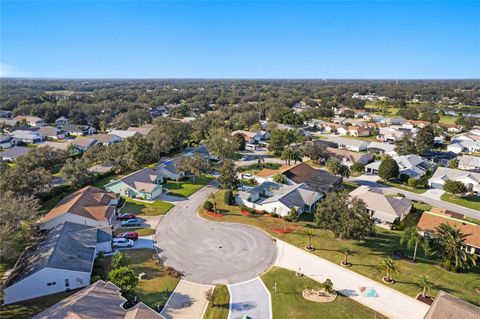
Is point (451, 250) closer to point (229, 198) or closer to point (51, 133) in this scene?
point (229, 198)

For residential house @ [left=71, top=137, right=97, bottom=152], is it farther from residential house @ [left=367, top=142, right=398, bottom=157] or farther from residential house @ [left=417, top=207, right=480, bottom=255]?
residential house @ [left=417, top=207, right=480, bottom=255]

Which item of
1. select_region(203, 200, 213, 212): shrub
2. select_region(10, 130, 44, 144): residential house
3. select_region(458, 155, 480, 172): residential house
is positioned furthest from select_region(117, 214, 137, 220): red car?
select_region(458, 155, 480, 172): residential house

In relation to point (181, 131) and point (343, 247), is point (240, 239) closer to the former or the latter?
point (343, 247)

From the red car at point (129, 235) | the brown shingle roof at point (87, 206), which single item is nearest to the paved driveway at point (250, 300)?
the red car at point (129, 235)

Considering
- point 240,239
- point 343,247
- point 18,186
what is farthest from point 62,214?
point 343,247

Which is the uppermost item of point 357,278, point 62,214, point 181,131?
point 181,131

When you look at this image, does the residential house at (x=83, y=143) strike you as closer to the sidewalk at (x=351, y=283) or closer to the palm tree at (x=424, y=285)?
the sidewalk at (x=351, y=283)
